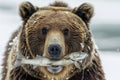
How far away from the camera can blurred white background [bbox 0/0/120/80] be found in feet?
42.0

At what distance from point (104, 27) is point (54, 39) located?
7.29m

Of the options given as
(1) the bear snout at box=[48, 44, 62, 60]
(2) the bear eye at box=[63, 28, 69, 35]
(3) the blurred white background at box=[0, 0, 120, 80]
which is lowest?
(3) the blurred white background at box=[0, 0, 120, 80]

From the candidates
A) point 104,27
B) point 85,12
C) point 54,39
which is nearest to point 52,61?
point 54,39

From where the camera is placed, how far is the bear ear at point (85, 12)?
8477 millimetres

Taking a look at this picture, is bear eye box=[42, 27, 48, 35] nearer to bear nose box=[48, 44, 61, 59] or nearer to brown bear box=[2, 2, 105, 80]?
brown bear box=[2, 2, 105, 80]

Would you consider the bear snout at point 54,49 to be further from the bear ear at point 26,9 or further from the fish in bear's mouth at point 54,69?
the bear ear at point 26,9

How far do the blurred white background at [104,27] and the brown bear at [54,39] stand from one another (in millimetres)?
3419

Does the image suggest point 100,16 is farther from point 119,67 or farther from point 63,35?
point 63,35

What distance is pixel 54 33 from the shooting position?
8.11 meters

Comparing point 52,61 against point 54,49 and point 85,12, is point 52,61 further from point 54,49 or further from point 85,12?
point 85,12

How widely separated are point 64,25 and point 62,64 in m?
0.46

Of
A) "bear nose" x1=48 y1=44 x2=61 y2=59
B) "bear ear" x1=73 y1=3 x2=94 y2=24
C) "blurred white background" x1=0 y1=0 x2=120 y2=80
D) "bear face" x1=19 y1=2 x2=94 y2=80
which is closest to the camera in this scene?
"bear nose" x1=48 y1=44 x2=61 y2=59

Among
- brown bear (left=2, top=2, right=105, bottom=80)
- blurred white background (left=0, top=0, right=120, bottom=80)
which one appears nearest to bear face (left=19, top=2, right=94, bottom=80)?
brown bear (left=2, top=2, right=105, bottom=80)

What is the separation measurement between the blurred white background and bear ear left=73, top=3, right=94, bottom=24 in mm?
3451
